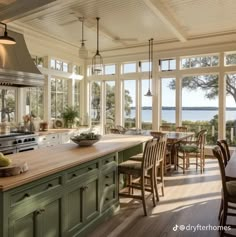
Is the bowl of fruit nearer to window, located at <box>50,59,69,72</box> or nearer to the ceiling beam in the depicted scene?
the ceiling beam

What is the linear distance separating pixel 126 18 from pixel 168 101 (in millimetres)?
3138

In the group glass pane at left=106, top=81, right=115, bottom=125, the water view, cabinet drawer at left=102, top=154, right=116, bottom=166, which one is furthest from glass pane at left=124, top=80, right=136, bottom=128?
cabinet drawer at left=102, top=154, right=116, bottom=166

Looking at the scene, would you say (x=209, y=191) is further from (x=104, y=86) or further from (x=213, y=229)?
(x=104, y=86)

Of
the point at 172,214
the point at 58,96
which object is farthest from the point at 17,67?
the point at 172,214

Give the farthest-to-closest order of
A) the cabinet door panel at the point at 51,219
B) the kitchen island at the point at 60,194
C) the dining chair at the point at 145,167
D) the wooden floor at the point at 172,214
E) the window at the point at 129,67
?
the window at the point at 129,67, the dining chair at the point at 145,167, the wooden floor at the point at 172,214, the cabinet door panel at the point at 51,219, the kitchen island at the point at 60,194

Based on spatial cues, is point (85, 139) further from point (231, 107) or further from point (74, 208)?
point (231, 107)

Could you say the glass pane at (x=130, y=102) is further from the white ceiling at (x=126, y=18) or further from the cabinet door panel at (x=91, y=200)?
the cabinet door panel at (x=91, y=200)

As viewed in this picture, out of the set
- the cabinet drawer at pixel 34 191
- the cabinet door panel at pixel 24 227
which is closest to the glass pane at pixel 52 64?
the cabinet drawer at pixel 34 191

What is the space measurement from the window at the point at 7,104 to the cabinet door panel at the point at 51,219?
4.12 meters

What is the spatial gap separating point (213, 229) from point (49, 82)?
5.67 metres

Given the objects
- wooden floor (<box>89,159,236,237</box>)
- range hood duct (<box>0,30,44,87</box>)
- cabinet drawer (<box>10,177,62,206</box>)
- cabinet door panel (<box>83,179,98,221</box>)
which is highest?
range hood duct (<box>0,30,44,87</box>)

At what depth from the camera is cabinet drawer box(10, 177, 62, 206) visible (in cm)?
186

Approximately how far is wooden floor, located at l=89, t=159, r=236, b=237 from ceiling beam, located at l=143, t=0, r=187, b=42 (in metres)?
3.28

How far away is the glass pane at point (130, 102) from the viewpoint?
27.3 ft
